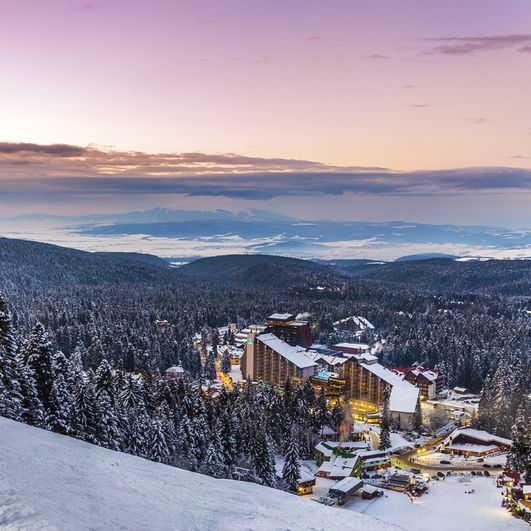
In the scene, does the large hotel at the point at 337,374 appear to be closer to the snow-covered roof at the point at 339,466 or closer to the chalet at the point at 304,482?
the snow-covered roof at the point at 339,466

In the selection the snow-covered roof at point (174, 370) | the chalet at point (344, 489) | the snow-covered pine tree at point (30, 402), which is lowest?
the snow-covered roof at point (174, 370)

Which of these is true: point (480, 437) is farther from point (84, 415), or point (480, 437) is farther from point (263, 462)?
point (84, 415)

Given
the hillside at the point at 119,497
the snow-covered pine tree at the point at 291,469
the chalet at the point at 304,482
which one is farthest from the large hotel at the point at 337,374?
the hillside at the point at 119,497

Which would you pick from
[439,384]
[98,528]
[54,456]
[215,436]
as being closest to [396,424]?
[439,384]

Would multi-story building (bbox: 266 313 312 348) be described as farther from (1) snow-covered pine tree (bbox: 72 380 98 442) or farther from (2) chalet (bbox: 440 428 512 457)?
(1) snow-covered pine tree (bbox: 72 380 98 442)

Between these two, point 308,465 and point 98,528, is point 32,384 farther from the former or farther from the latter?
point 308,465
